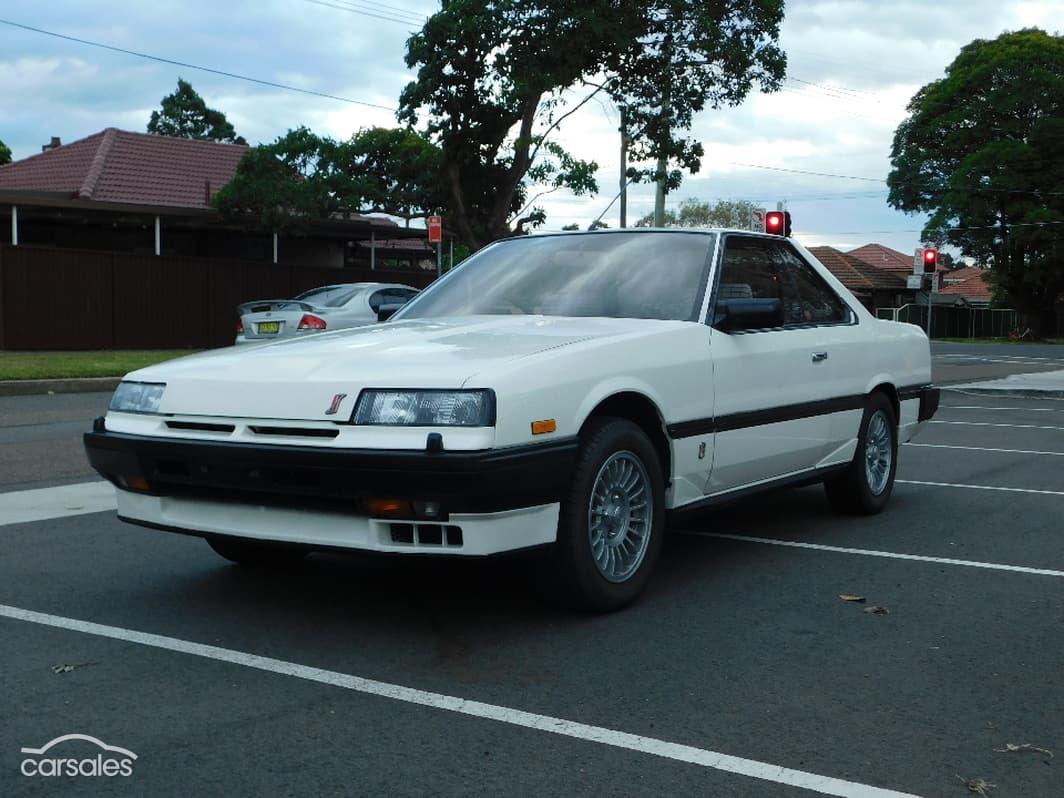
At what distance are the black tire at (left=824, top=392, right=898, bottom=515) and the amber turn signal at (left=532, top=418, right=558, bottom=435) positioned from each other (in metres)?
2.89

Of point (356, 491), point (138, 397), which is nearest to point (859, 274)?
point (138, 397)

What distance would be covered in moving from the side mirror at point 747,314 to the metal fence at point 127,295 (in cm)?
1973

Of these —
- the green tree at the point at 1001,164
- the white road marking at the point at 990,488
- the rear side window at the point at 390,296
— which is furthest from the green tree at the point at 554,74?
the green tree at the point at 1001,164

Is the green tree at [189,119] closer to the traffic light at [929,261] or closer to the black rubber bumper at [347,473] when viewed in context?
the traffic light at [929,261]

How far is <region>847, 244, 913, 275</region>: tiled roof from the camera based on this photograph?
88.6 m

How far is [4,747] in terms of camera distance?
10.8 feet

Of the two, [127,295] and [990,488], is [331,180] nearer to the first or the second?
[127,295]

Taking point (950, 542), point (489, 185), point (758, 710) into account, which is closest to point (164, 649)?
point (758, 710)

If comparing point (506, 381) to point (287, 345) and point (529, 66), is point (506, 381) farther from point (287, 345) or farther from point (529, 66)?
point (529, 66)

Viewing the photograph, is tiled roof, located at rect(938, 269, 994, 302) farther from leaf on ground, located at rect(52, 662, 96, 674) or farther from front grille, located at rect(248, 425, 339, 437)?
leaf on ground, located at rect(52, 662, 96, 674)

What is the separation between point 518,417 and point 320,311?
1318cm

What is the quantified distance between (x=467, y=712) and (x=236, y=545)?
204 centimetres

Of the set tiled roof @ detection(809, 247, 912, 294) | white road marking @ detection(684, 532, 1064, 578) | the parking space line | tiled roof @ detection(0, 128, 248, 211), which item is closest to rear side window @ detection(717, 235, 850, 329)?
white road marking @ detection(684, 532, 1064, 578)

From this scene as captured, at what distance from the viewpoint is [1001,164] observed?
179 ft
